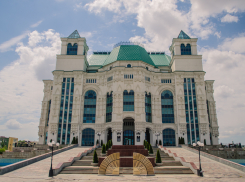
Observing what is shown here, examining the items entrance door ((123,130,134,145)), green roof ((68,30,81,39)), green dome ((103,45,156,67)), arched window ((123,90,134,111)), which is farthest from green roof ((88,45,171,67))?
entrance door ((123,130,134,145))

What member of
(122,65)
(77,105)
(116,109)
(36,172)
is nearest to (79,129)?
(77,105)

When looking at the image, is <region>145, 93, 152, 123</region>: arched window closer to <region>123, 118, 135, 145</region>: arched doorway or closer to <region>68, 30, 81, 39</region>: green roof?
<region>123, 118, 135, 145</region>: arched doorway

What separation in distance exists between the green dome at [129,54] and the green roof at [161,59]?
7750 mm

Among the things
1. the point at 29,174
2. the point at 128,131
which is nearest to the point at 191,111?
the point at 128,131

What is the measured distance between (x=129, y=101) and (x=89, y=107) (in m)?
12.1

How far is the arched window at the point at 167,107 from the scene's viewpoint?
5697 cm

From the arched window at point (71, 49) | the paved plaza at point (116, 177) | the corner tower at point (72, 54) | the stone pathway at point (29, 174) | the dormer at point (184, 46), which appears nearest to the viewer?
the stone pathway at point (29, 174)

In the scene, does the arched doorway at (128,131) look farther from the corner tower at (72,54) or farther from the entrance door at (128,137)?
the corner tower at (72,54)

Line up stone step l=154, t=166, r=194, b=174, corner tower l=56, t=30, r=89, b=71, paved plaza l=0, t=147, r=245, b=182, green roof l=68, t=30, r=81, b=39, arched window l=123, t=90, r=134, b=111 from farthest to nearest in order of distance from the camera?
green roof l=68, t=30, r=81, b=39
corner tower l=56, t=30, r=89, b=71
arched window l=123, t=90, r=134, b=111
stone step l=154, t=166, r=194, b=174
paved plaza l=0, t=147, r=245, b=182

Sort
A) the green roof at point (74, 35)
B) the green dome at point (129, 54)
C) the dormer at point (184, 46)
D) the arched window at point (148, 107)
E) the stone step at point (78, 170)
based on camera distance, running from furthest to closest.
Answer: the green roof at point (74, 35)
the dormer at point (184, 46)
the green dome at point (129, 54)
the arched window at point (148, 107)
the stone step at point (78, 170)

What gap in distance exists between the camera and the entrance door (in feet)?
182

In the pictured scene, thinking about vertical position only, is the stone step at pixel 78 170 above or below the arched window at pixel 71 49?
below

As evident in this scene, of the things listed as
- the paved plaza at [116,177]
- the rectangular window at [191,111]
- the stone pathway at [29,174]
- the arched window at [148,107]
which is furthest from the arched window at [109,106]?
the paved plaza at [116,177]

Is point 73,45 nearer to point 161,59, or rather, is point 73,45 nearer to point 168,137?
point 161,59
